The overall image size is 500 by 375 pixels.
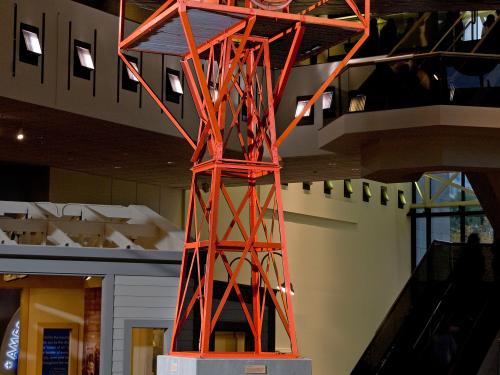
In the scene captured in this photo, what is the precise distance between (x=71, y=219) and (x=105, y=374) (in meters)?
3.83

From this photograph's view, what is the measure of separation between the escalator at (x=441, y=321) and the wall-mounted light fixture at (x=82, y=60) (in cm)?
907

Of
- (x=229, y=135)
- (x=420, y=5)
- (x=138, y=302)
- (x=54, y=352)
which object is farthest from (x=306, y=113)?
(x=229, y=135)

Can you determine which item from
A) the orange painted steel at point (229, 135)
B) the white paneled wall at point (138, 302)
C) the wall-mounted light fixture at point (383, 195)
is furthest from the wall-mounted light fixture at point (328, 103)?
the wall-mounted light fixture at point (383, 195)

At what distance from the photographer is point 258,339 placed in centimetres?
1510

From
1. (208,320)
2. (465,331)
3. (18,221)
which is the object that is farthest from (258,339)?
(465,331)

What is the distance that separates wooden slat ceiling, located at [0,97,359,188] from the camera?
79.5ft

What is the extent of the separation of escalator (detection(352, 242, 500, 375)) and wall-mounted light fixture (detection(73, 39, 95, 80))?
907 cm

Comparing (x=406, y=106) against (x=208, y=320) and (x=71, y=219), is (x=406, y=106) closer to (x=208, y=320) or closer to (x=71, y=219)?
(x=71, y=219)

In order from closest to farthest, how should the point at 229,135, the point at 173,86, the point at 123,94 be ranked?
the point at 229,135, the point at 123,94, the point at 173,86

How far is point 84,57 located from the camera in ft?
78.9

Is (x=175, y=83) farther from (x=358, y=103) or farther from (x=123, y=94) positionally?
(x=358, y=103)

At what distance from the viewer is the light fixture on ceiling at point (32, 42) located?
22.4 m

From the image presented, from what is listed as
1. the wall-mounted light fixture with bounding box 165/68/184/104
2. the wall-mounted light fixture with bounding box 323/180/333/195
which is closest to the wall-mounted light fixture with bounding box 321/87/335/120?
the wall-mounted light fixture with bounding box 165/68/184/104

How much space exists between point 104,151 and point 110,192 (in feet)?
14.5
